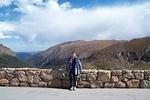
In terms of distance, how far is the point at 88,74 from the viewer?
15.3 m

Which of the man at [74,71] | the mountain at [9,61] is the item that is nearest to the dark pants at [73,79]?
the man at [74,71]

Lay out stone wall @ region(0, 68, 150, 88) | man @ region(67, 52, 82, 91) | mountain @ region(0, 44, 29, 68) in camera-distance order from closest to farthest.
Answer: man @ region(67, 52, 82, 91), stone wall @ region(0, 68, 150, 88), mountain @ region(0, 44, 29, 68)

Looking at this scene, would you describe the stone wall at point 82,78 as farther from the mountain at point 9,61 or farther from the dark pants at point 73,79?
the mountain at point 9,61

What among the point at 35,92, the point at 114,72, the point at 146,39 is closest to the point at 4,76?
the point at 35,92

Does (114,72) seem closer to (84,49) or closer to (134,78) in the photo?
(134,78)

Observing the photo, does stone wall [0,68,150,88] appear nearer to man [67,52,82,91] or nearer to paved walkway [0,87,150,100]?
man [67,52,82,91]

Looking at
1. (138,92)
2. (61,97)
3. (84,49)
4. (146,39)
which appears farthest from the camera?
(84,49)

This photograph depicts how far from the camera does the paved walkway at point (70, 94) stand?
1269 cm

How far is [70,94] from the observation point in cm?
1365

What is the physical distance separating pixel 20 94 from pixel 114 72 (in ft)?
12.5

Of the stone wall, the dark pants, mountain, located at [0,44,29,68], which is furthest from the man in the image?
mountain, located at [0,44,29,68]

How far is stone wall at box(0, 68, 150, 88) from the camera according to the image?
49.8 feet

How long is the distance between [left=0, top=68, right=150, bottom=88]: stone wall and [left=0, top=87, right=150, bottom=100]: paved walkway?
620 mm

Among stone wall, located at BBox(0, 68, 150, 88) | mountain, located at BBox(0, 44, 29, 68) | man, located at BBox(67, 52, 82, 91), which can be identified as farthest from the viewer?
mountain, located at BBox(0, 44, 29, 68)
